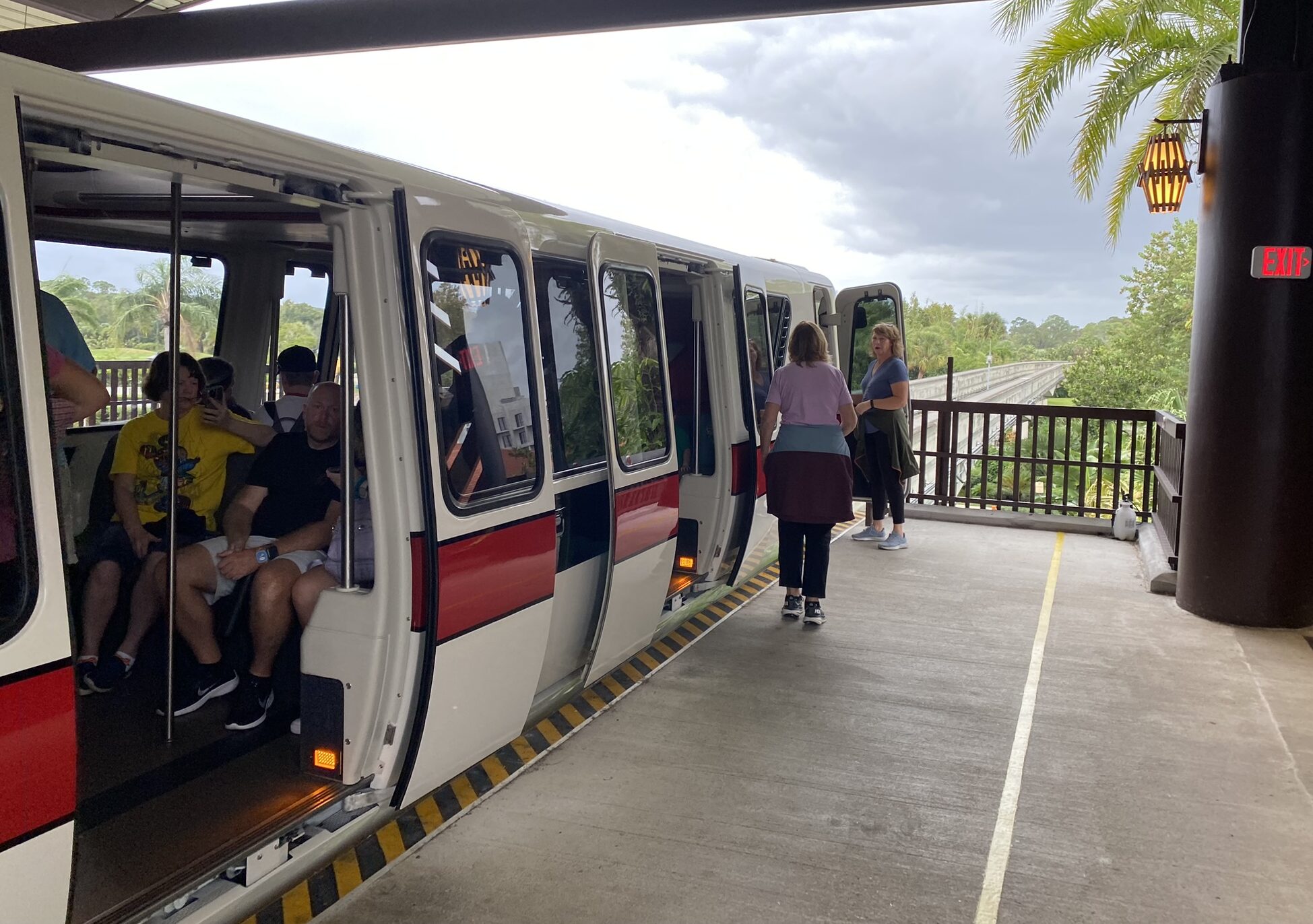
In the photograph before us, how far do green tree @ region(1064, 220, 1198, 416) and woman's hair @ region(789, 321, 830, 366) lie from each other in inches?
733

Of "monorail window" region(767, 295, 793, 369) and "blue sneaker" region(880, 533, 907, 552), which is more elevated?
"monorail window" region(767, 295, 793, 369)

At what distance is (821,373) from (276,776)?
14.3ft

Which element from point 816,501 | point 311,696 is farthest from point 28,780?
point 816,501

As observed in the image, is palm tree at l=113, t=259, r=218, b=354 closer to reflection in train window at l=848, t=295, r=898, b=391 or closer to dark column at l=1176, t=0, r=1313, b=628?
reflection in train window at l=848, t=295, r=898, b=391

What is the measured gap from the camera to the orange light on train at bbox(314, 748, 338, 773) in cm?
375

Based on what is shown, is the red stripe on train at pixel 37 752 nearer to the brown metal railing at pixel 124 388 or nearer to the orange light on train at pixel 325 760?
the orange light on train at pixel 325 760

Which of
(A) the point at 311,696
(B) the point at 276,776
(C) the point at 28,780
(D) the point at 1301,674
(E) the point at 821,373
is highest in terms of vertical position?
(E) the point at 821,373

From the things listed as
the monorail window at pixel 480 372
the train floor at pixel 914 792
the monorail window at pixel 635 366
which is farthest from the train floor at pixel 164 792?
the monorail window at pixel 635 366

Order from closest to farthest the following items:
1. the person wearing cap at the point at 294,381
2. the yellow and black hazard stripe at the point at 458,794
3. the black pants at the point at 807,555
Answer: the yellow and black hazard stripe at the point at 458,794, the person wearing cap at the point at 294,381, the black pants at the point at 807,555

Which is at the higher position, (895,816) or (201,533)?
(201,533)

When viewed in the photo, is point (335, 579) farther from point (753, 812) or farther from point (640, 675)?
point (640, 675)

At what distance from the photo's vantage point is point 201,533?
4.77 m

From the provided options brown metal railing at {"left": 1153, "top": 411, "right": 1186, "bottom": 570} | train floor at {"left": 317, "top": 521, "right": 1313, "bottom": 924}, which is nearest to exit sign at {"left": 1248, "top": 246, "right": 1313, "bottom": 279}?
brown metal railing at {"left": 1153, "top": 411, "right": 1186, "bottom": 570}

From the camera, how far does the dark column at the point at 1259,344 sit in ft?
23.5
